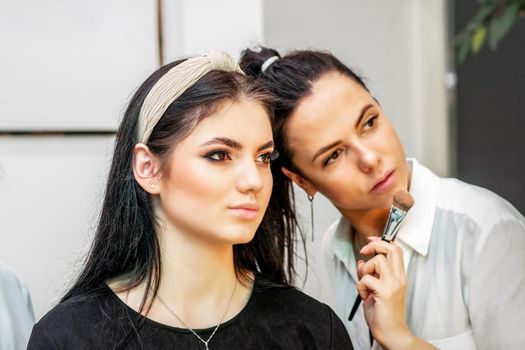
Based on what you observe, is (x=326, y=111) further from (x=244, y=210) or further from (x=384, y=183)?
(x=244, y=210)

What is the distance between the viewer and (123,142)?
4.29 feet

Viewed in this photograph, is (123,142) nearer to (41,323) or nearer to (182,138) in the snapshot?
(182,138)

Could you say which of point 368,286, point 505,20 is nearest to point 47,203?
point 368,286

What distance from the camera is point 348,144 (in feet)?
4.79

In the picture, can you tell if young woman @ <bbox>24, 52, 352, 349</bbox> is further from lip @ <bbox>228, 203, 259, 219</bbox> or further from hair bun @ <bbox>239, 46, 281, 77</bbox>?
hair bun @ <bbox>239, 46, 281, 77</bbox>

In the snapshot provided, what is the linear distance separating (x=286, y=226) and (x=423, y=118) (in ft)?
2.78

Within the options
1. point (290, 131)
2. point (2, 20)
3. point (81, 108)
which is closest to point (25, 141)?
point (81, 108)

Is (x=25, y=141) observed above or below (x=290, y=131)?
below

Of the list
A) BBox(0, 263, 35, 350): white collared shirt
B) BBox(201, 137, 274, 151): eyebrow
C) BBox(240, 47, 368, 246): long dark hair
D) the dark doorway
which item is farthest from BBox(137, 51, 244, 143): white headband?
the dark doorway

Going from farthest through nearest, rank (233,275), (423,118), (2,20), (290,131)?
(423,118), (2,20), (290,131), (233,275)

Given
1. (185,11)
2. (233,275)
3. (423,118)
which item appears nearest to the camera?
(233,275)

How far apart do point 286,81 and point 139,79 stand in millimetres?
500

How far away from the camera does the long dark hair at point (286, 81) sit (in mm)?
1520

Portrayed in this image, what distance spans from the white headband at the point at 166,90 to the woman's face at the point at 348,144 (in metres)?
0.26
